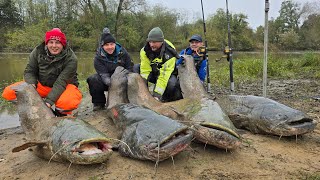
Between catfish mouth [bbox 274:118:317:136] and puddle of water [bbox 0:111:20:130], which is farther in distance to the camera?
puddle of water [bbox 0:111:20:130]

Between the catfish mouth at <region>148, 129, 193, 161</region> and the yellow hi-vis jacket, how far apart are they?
6.69 ft

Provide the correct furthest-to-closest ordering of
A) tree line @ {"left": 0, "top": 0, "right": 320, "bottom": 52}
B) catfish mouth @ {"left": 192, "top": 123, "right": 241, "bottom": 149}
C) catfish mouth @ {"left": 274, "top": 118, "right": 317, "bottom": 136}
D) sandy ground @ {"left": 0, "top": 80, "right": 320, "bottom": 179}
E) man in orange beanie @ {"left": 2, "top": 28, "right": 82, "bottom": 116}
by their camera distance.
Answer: tree line @ {"left": 0, "top": 0, "right": 320, "bottom": 52}
man in orange beanie @ {"left": 2, "top": 28, "right": 82, "bottom": 116}
catfish mouth @ {"left": 274, "top": 118, "right": 317, "bottom": 136}
catfish mouth @ {"left": 192, "top": 123, "right": 241, "bottom": 149}
sandy ground @ {"left": 0, "top": 80, "right": 320, "bottom": 179}

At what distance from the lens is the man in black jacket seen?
534cm

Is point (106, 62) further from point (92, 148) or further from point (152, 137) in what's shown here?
point (152, 137)

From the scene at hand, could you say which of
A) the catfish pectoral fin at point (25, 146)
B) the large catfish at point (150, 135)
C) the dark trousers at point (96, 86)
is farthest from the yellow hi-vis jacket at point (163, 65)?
the catfish pectoral fin at point (25, 146)

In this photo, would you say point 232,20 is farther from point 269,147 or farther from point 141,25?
point 269,147

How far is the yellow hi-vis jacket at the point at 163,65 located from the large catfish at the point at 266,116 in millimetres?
952

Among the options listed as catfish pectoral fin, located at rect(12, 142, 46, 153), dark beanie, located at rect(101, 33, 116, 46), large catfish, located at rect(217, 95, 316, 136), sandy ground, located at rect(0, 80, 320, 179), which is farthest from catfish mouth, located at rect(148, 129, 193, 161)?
dark beanie, located at rect(101, 33, 116, 46)

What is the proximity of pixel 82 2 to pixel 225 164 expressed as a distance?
27.9 metres

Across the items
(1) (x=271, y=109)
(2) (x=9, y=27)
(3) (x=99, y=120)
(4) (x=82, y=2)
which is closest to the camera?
(1) (x=271, y=109)

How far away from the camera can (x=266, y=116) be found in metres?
4.11

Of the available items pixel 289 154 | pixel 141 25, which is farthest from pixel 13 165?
pixel 141 25

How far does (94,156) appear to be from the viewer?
117 inches

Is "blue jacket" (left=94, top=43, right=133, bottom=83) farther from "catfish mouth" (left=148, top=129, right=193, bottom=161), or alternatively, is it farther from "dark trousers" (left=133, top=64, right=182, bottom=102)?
"catfish mouth" (left=148, top=129, right=193, bottom=161)
